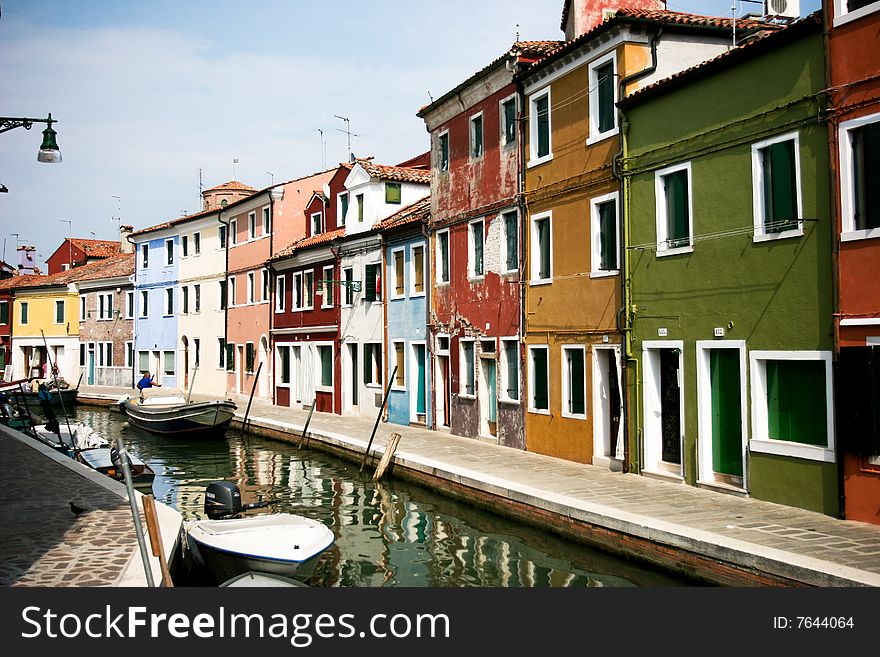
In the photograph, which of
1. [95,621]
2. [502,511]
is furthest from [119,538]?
[502,511]

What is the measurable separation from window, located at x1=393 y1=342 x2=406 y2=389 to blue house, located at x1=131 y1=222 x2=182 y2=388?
68.4ft

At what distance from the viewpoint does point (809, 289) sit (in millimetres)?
Answer: 11734

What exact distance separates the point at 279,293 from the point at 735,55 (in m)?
25.0

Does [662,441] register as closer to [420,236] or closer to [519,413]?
[519,413]

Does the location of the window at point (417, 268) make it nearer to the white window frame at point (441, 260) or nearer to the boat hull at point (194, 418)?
the white window frame at point (441, 260)

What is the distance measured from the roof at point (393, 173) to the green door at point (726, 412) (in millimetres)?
16659

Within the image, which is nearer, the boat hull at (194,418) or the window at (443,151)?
the window at (443,151)

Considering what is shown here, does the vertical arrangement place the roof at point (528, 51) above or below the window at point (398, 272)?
above

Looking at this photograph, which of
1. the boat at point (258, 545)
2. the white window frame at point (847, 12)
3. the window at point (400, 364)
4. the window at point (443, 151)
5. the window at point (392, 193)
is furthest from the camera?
the window at point (392, 193)

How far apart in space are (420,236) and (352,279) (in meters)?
5.09

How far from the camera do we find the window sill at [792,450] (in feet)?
37.4

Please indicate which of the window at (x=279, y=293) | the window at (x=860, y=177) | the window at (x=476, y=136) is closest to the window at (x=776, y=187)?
the window at (x=860, y=177)

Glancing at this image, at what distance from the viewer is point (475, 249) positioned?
71.5ft

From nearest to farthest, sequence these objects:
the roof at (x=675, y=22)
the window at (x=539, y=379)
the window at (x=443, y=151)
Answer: the roof at (x=675, y=22)
the window at (x=539, y=379)
the window at (x=443, y=151)
